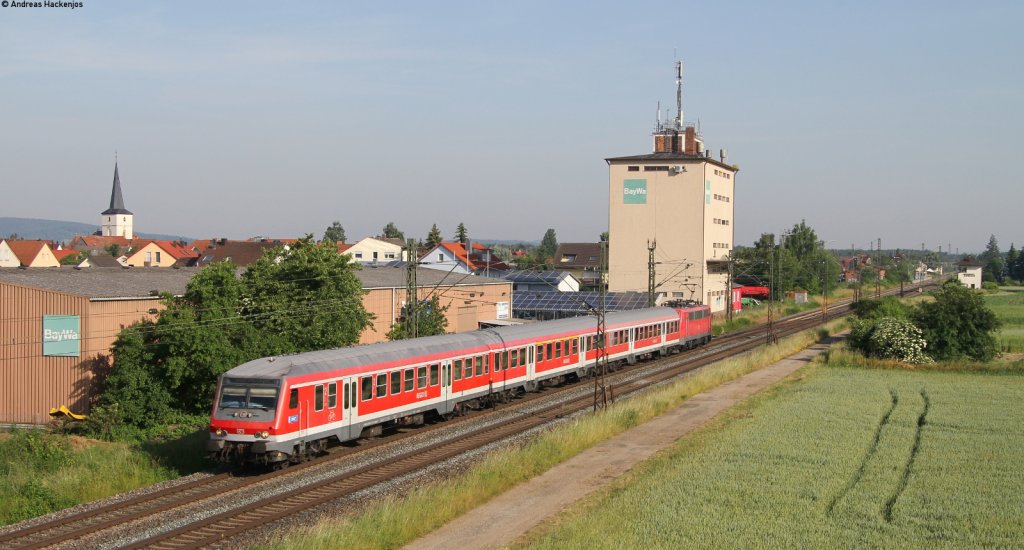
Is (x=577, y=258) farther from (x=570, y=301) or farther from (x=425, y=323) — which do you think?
(x=425, y=323)

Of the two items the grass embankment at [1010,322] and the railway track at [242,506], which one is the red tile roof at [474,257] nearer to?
the grass embankment at [1010,322]

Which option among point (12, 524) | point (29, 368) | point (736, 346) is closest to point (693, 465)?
point (12, 524)

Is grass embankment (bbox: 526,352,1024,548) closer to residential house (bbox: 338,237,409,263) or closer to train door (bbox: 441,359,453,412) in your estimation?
train door (bbox: 441,359,453,412)

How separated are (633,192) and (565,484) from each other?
70473 mm

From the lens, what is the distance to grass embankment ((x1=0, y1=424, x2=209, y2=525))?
69.1 feet

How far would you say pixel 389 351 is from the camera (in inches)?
1092

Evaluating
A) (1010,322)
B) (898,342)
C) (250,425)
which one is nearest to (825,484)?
(250,425)

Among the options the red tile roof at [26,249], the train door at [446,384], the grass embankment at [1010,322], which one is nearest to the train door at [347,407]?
the train door at [446,384]

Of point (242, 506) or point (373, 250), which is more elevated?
point (373, 250)

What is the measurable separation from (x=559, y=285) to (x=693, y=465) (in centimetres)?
6484

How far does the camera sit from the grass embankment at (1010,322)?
201ft

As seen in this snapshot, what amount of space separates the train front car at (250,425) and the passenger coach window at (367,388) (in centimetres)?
354

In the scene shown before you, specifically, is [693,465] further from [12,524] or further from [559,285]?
[559,285]

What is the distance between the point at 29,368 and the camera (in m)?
36.9
